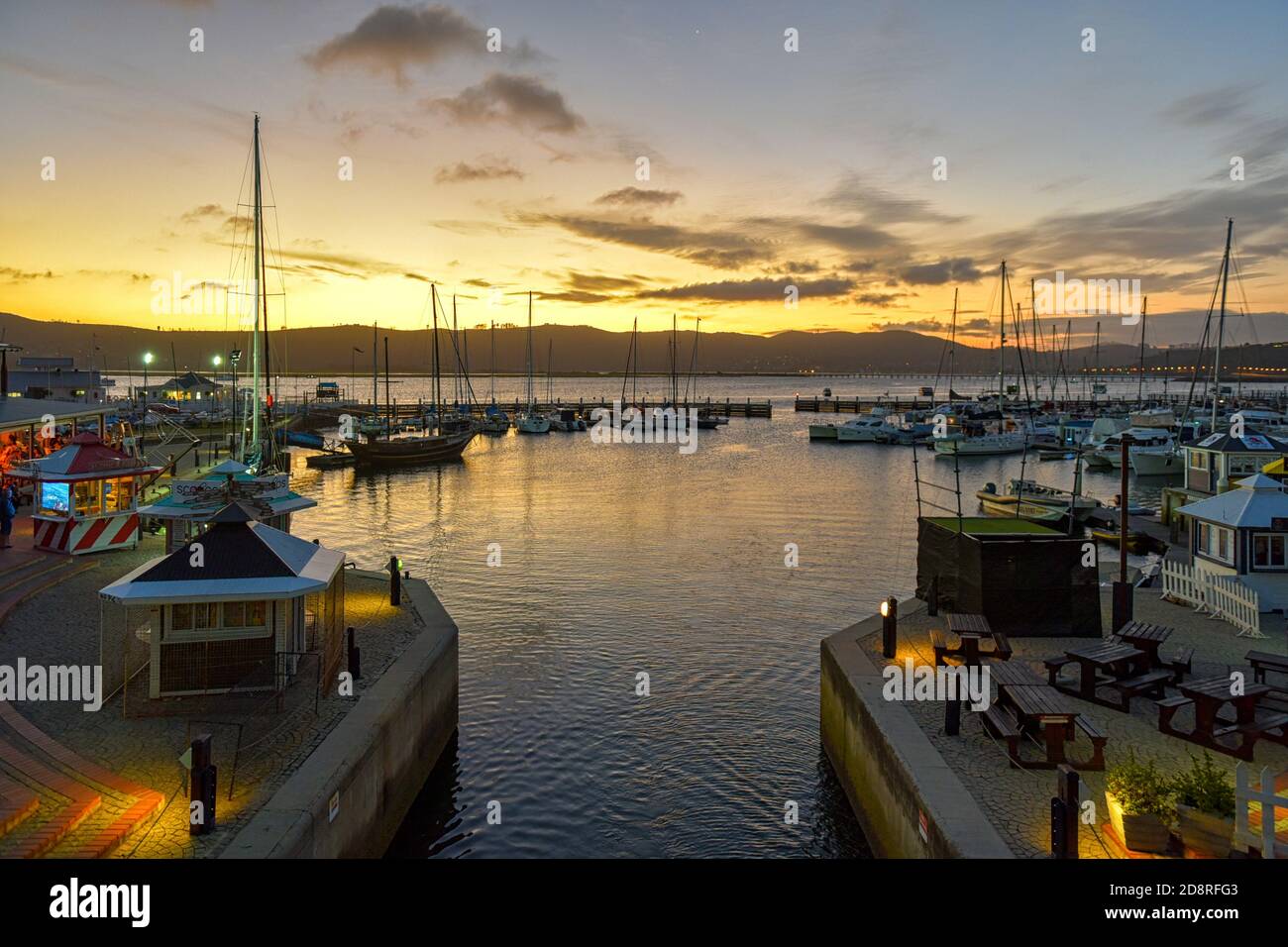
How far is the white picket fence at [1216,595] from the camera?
17.0 metres

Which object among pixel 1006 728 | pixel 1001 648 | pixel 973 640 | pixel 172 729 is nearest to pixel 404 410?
pixel 172 729

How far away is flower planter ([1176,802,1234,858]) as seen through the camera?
26.6 ft

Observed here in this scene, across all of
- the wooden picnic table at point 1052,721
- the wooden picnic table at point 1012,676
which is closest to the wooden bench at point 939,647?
the wooden picnic table at point 1012,676

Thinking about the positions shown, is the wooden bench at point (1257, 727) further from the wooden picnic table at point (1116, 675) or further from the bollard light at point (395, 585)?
the bollard light at point (395, 585)

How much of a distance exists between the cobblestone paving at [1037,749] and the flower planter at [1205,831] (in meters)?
0.72

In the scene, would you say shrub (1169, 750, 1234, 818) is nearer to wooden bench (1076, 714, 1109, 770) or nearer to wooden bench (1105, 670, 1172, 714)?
wooden bench (1076, 714, 1109, 770)

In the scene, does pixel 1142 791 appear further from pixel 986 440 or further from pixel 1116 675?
pixel 986 440

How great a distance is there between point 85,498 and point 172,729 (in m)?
14.4

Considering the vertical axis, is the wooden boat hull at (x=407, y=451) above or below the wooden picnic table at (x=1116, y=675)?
above

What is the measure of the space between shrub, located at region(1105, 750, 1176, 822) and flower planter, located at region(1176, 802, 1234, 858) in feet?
0.76

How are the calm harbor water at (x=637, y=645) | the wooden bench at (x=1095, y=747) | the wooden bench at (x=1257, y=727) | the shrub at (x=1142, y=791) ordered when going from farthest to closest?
the calm harbor water at (x=637, y=645), the wooden bench at (x=1257, y=727), the wooden bench at (x=1095, y=747), the shrub at (x=1142, y=791)

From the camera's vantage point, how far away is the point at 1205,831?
27.0ft

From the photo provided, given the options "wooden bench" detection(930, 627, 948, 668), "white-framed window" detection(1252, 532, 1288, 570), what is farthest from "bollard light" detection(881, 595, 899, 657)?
"white-framed window" detection(1252, 532, 1288, 570)
